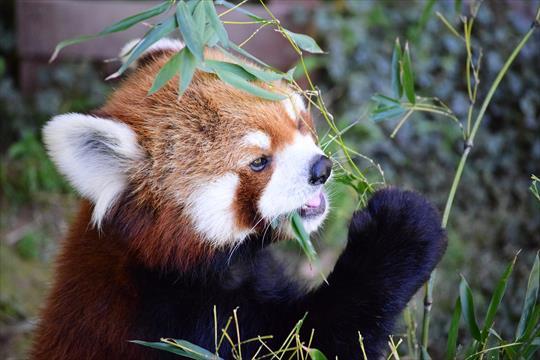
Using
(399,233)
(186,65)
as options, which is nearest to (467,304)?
(399,233)

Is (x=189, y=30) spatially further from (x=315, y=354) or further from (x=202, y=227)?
(x=315, y=354)

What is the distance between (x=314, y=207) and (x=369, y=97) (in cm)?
280

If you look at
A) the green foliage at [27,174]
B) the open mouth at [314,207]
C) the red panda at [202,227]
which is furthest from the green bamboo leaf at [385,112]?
the green foliage at [27,174]

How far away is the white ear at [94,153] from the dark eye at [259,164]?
338mm

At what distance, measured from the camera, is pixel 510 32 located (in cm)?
530

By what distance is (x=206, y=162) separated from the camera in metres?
2.27

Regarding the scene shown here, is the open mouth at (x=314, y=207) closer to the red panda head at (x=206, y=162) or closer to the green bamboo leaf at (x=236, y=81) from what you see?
the red panda head at (x=206, y=162)

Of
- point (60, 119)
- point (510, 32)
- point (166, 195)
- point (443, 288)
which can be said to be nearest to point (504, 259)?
point (443, 288)

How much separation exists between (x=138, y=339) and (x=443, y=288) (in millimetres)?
2471

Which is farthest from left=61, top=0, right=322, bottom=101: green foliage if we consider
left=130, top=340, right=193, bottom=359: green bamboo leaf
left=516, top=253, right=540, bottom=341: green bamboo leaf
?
left=516, top=253, right=540, bottom=341: green bamboo leaf

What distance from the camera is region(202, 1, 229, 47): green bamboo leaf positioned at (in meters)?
1.95

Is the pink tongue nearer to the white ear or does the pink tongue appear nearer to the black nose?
the black nose

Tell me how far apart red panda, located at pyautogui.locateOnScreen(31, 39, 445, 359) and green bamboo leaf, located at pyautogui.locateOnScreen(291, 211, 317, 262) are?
4 centimetres

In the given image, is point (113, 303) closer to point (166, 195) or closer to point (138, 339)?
point (138, 339)
